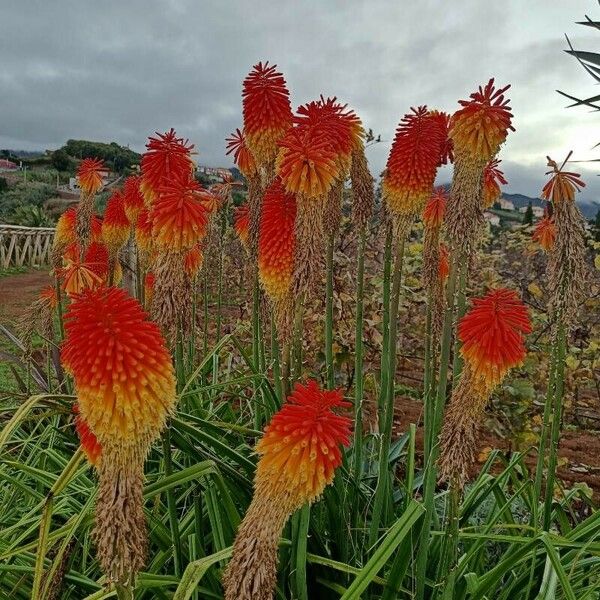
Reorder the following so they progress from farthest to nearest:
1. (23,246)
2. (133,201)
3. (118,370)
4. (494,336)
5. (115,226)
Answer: (23,246), (115,226), (133,201), (494,336), (118,370)

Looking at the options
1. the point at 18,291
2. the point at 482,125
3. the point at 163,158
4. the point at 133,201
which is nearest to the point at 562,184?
the point at 482,125

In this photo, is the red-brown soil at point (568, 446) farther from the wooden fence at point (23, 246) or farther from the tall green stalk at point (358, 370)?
the wooden fence at point (23, 246)

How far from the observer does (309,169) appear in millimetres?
2057

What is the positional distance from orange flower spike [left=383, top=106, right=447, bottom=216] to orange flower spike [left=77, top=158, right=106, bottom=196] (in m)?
2.21

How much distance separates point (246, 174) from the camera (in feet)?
9.61

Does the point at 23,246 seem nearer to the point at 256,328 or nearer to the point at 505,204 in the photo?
the point at 505,204

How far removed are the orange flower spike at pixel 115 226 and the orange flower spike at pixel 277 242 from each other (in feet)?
6.16

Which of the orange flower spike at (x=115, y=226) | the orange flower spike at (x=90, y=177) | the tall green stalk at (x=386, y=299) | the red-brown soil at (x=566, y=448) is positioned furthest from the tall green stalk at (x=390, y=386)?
Result: the orange flower spike at (x=90, y=177)

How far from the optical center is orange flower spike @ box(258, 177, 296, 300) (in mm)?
2270

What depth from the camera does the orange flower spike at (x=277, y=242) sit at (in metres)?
2.27

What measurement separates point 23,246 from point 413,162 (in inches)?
937

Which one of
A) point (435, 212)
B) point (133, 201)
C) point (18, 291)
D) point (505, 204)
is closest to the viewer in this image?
point (435, 212)

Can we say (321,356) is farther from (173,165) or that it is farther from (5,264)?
(5,264)

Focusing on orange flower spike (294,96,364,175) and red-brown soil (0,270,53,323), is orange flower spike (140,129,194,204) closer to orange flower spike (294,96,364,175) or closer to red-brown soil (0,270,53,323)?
orange flower spike (294,96,364,175)
